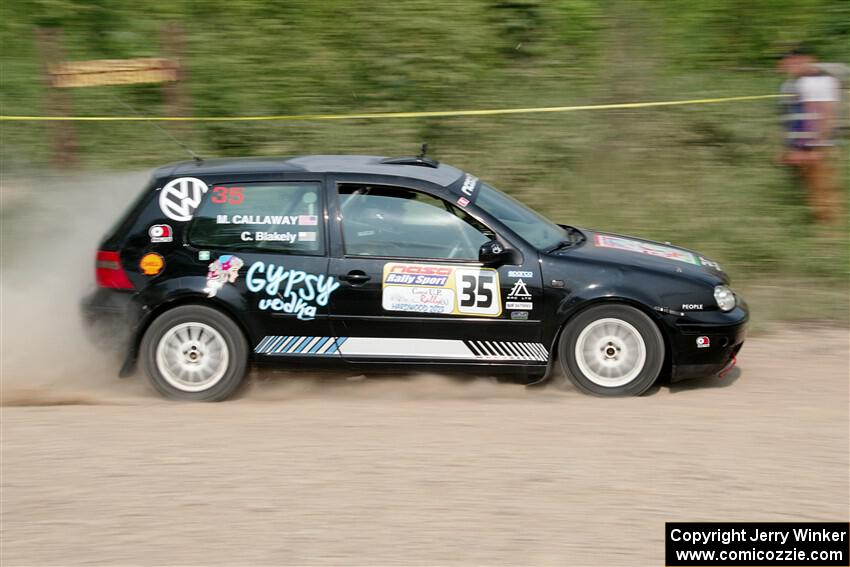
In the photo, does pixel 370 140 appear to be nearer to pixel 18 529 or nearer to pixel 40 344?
pixel 40 344

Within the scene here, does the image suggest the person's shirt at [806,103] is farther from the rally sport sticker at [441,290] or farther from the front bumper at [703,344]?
the rally sport sticker at [441,290]

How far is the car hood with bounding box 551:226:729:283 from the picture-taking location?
705 cm

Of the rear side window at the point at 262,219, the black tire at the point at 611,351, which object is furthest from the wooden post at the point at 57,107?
the black tire at the point at 611,351

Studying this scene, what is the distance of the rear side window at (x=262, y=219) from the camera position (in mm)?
6992

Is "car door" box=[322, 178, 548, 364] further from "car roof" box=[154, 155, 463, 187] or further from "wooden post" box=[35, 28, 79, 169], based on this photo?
"wooden post" box=[35, 28, 79, 169]

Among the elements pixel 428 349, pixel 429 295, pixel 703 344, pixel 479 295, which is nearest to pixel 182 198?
pixel 429 295

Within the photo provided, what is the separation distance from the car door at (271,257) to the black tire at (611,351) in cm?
166

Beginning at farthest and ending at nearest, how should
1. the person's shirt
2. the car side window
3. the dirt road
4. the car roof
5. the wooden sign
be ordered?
the wooden sign, the person's shirt, the car roof, the car side window, the dirt road

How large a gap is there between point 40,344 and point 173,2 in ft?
28.4

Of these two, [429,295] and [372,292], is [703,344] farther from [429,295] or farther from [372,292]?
[372,292]

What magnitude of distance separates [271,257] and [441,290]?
3.96 feet

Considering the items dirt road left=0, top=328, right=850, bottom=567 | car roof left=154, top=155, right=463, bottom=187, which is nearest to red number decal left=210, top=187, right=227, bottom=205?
car roof left=154, top=155, right=463, bottom=187

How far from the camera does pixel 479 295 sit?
22.4 ft

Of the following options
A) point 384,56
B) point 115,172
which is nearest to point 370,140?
point 384,56
